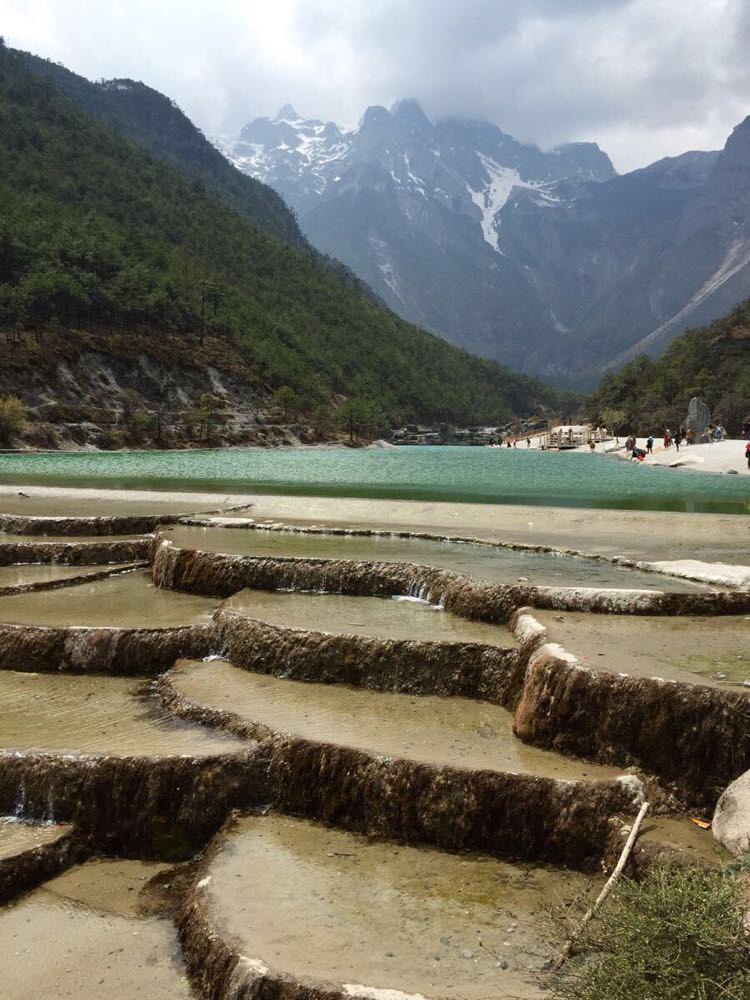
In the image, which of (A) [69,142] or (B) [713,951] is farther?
(A) [69,142]

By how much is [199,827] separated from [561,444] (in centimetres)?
9750

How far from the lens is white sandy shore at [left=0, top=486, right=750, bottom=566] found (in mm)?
18281

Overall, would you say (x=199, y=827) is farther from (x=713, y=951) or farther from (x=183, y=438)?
(x=183, y=438)

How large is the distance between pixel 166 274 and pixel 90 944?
105971 millimetres

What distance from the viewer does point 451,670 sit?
10445 mm

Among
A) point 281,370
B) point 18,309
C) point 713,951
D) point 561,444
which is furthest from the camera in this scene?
point 281,370

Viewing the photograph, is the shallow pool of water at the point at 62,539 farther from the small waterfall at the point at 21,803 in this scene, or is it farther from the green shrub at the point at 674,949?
the green shrub at the point at 674,949

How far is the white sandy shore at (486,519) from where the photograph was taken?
18.3m

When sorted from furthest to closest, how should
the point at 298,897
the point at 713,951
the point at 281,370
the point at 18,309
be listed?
the point at 281,370 < the point at 18,309 < the point at 298,897 < the point at 713,951

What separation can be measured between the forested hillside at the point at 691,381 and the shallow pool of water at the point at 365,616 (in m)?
71.8

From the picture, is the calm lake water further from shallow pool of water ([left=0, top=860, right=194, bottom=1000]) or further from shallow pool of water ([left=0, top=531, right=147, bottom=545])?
shallow pool of water ([left=0, top=860, right=194, bottom=1000])

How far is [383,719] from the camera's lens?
30.9ft

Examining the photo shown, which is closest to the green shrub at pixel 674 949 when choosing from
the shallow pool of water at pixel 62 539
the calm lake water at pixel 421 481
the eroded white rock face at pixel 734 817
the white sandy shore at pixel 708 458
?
the eroded white rock face at pixel 734 817

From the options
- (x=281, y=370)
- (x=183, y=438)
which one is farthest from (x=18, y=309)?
(x=281, y=370)
